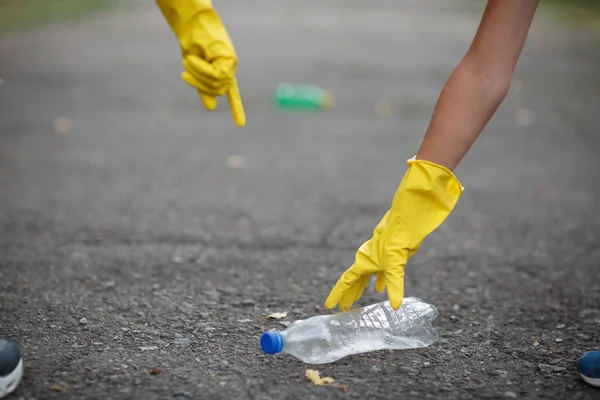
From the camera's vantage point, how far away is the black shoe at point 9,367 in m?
1.97

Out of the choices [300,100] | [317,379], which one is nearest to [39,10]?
[300,100]

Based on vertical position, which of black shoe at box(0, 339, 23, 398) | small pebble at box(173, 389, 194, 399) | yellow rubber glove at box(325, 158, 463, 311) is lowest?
black shoe at box(0, 339, 23, 398)

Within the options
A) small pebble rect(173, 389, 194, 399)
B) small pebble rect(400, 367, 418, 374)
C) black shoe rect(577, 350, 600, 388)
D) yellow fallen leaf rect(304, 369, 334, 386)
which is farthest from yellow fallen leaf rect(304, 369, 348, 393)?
black shoe rect(577, 350, 600, 388)

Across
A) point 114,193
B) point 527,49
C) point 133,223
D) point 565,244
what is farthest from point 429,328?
point 527,49

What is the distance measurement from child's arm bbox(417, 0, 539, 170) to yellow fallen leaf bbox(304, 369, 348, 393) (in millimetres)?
678

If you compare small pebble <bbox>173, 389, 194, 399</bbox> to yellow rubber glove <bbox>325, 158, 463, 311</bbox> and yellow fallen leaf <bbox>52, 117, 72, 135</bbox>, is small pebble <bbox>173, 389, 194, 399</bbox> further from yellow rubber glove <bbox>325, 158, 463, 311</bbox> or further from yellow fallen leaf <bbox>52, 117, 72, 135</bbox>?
yellow fallen leaf <bbox>52, 117, 72, 135</bbox>

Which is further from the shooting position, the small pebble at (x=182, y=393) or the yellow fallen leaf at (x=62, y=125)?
the yellow fallen leaf at (x=62, y=125)

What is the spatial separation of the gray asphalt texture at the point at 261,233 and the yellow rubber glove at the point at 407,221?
28 centimetres

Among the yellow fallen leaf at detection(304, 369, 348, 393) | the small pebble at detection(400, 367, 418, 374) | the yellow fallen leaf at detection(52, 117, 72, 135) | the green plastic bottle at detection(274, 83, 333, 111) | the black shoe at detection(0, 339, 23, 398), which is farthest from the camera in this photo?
the green plastic bottle at detection(274, 83, 333, 111)

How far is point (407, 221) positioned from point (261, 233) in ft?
5.00

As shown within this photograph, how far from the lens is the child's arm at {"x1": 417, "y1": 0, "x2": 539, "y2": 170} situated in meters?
2.19

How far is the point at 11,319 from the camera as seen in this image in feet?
8.40

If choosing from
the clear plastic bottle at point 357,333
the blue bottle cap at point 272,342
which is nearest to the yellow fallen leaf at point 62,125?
the clear plastic bottle at point 357,333

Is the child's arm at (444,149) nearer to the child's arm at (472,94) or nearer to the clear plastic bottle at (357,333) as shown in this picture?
the child's arm at (472,94)
